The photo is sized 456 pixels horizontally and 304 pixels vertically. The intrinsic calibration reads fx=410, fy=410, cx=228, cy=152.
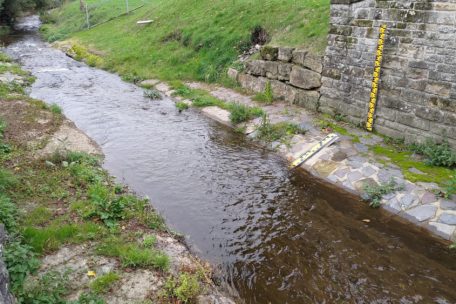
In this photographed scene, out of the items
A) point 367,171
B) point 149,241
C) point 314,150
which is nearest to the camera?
point 149,241

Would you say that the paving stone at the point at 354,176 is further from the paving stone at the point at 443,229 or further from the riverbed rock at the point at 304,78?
the riverbed rock at the point at 304,78

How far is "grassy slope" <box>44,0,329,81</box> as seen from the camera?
18203 millimetres

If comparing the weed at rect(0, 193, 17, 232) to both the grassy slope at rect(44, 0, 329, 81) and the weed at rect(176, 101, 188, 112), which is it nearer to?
the weed at rect(176, 101, 188, 112)

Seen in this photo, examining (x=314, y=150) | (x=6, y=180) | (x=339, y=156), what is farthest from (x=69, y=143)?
(x=339, y=156)

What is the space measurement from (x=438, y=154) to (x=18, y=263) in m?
10.4

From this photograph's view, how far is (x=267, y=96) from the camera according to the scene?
56.0 feet

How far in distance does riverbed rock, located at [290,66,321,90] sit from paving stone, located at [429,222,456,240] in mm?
7288

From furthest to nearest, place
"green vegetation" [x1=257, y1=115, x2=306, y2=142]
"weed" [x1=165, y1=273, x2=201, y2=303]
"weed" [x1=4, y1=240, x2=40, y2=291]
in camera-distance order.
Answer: "green vegetation" [x1=257, y1=115, x2=306, y2=142]
"weed" [x1=165, y1=273, x2=201, y2=303]
"weed" [x1=4, y1=240, x2=40, y2=291]

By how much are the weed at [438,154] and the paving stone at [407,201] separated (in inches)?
63.5

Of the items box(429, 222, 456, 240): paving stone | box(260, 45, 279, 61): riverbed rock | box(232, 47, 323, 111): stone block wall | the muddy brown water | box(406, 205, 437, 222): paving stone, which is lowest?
the muddy brown water

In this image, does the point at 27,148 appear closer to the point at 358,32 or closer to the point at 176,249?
the point at 176,249

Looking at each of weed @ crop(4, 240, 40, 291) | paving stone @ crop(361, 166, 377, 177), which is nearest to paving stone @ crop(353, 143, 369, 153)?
paving stone @ crop(361, 166, 377, 177)

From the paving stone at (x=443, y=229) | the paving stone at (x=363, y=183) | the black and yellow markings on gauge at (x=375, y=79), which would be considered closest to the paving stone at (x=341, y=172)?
the paving stone at (x=363, y=183)

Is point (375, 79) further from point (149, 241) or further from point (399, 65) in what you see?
point (149, 241)
